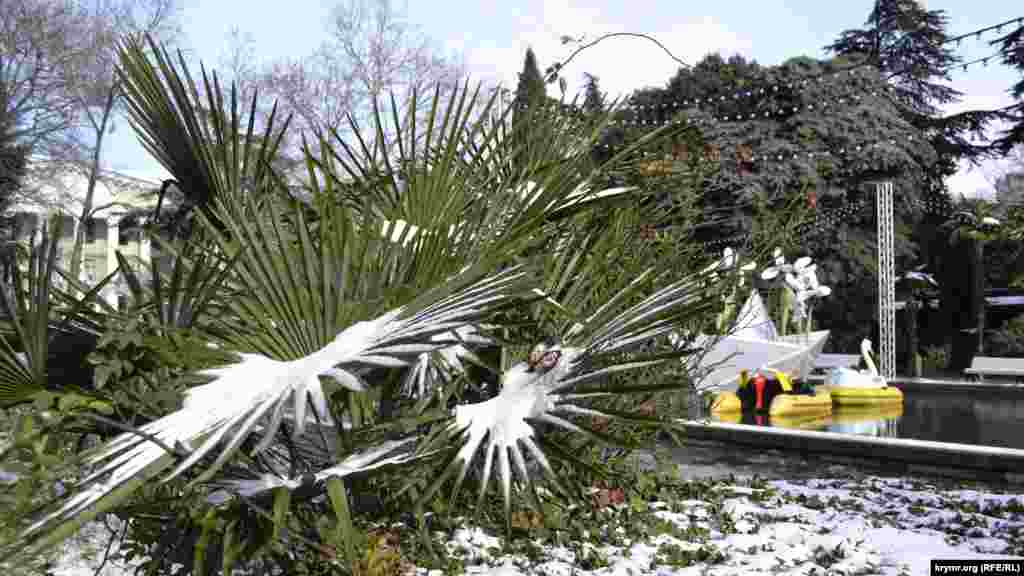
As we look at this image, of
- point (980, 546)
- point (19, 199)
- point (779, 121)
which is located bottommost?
point (980, 546)

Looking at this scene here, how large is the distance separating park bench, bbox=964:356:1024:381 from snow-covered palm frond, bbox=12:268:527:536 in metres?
22.1

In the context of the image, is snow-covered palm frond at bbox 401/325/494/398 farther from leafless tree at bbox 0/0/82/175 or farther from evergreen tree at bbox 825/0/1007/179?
evergreen tree at bbox 825/0/1007/179

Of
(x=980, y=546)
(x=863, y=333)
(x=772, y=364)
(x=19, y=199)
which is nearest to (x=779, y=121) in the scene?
(x=863, y=333)

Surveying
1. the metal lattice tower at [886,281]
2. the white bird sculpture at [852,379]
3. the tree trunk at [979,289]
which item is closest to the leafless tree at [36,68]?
the white bird sculpture at [852,379]

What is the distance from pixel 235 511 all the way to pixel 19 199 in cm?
2313

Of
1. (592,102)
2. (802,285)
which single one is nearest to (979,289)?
(802,285)

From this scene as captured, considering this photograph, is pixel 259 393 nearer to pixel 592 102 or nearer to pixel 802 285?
pixel 592 102

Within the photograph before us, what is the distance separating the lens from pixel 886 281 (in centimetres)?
2177

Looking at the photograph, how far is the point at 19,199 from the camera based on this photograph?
22094 mm

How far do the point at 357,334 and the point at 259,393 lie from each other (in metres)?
Result: 0.25

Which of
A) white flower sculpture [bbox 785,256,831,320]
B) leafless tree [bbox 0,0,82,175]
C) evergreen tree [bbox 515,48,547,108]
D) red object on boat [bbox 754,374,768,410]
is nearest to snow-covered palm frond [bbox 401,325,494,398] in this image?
evergreen tree [bbox 515,48,547,108]

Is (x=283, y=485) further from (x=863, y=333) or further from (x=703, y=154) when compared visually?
(x=863, y=333)

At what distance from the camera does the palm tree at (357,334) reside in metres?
1.80

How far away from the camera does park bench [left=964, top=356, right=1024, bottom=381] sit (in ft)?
68.6
